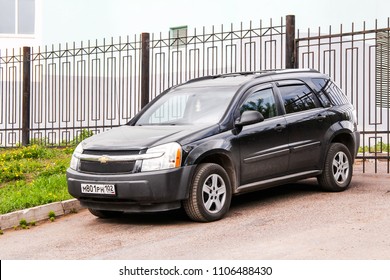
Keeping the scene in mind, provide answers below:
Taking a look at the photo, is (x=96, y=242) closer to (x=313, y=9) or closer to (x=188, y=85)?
(x=188, y=85)

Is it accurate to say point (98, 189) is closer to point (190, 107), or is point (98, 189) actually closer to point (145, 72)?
point (190, 107)

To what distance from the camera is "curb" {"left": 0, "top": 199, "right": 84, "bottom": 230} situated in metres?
10.2

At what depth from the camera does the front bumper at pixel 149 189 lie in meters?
8.76

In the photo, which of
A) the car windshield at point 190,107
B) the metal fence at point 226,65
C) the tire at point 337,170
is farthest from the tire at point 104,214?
the metal fence at point 226,65

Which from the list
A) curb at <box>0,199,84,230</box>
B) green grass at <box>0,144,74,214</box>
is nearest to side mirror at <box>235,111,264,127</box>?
curb at <box>0,199,84,230</box>

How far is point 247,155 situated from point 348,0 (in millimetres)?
11564

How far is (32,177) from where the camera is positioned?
13.2m

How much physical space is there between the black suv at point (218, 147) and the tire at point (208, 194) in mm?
12

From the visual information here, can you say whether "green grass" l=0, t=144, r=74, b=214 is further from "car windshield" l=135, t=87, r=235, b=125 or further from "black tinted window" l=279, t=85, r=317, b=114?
"black tinted window" l=279, t=85, r=317, b=114

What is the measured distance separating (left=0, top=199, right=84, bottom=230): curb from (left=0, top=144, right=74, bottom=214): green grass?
0.18 metres

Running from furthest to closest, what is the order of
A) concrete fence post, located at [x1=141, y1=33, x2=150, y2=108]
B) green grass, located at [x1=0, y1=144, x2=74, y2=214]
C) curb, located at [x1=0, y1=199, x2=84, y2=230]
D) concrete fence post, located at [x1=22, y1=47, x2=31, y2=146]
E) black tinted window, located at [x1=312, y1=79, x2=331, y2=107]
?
concrete fence post, located at [x1=22, y1=47, x2=31, y2=146] → concrete fence post, located at [x1=141, y1=33, x2=150, y2=108] → black tinted window, located at [x1=312, y1=79, x2=331, y2=107] → green grass, located at [x1=0, y1=144, x2=74, y2=214] → curb, located at [x1=0, y1=199, x2=84, y2=230]

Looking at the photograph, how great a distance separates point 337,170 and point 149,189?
337 cm

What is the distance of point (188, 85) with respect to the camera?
10.7 metres
